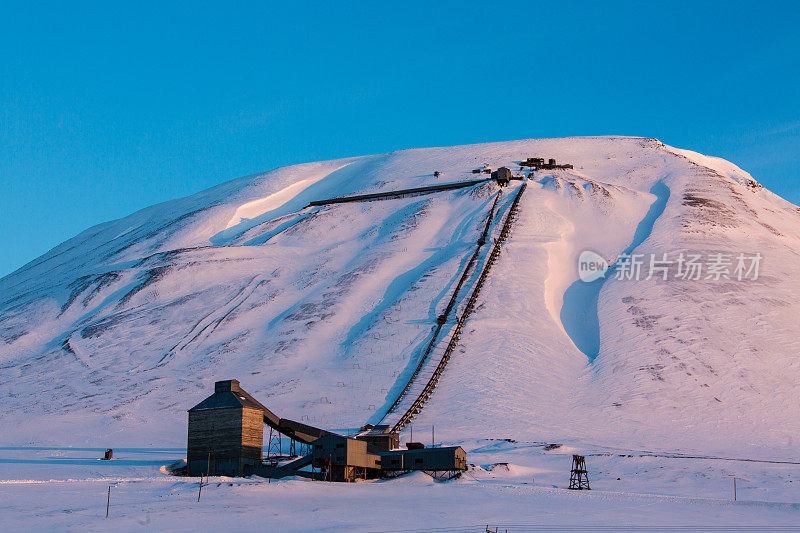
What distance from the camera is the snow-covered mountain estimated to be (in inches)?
2231

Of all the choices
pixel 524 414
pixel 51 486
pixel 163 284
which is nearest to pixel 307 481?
pixel 51 486

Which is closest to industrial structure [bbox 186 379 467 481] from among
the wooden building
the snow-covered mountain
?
the wooden building

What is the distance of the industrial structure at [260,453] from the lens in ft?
148

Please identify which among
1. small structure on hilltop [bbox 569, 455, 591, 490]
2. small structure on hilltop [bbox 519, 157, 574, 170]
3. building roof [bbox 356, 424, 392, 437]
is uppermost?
small structure on hilltop [bbox 519, 157, 574, 170]

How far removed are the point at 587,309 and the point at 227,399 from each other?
1341 inches

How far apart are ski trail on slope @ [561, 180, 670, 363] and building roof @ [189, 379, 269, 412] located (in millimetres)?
26390

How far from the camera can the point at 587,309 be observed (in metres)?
70.7

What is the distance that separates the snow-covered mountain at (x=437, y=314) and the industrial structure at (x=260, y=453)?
7.65 meters

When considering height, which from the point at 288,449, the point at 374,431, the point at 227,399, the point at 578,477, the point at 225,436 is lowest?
the point at 578,477

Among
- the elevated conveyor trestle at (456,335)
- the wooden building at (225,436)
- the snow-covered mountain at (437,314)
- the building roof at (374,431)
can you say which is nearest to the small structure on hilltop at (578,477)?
the snow-covered mountain at (437,314)

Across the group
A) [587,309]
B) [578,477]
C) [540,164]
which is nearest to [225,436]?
[578,477]

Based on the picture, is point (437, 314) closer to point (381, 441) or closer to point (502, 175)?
point (381, 441)

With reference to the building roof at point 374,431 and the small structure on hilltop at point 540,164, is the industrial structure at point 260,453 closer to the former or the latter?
the building roof at point 374,431

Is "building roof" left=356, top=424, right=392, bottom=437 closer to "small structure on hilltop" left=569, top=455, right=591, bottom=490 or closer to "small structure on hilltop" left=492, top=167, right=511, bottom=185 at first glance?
"small structure on hilltop" left=569, top=455, right=591, bottom=490
